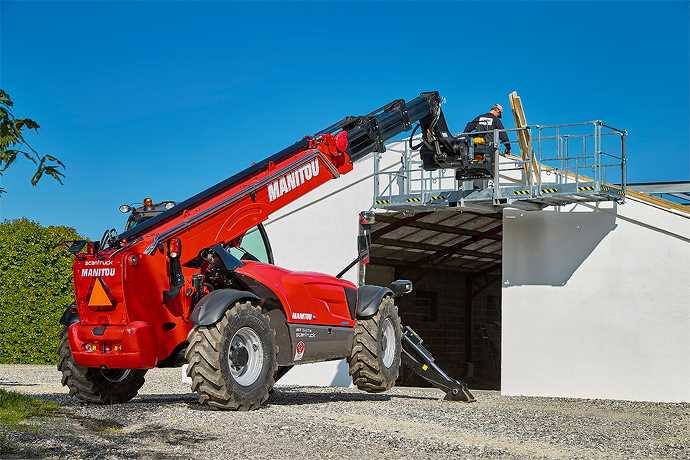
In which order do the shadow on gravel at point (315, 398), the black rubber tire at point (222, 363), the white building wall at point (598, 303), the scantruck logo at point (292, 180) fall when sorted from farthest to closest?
the white building wall at point (598, 303)
the shadow on gravel at point (315, 398)
the scantruck logo at point (292, 180)
the black rubber tire at point (222, 363)

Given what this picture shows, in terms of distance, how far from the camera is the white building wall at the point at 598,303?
1520 cm

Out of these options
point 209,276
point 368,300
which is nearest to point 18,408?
point 209,276

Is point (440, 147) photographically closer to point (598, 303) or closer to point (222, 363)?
point (598, 303)

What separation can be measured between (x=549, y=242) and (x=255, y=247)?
6.85 m

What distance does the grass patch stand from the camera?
8365 mm

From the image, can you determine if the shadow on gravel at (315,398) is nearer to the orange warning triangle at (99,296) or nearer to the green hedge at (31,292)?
the orange warning triangle at (99,296)

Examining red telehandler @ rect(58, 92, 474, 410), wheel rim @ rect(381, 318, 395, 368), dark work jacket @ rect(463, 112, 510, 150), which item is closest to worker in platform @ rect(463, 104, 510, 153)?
dark work jacket @ rect(463, 112, 510, 150)

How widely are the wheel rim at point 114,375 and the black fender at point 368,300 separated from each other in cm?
309

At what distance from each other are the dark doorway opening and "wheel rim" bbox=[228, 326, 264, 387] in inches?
400

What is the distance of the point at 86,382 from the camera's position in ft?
34.5

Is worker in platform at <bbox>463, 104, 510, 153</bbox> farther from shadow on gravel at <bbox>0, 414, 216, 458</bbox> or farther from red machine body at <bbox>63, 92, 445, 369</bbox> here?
shadow on gravel at <bbox>0, 414, 216, 458</bbox>

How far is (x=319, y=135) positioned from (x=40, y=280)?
42.4 ft

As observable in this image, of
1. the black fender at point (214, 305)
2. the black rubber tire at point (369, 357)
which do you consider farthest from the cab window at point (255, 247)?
the black rubber tire at point (369, 357)

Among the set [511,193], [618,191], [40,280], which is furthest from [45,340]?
[618,191]
